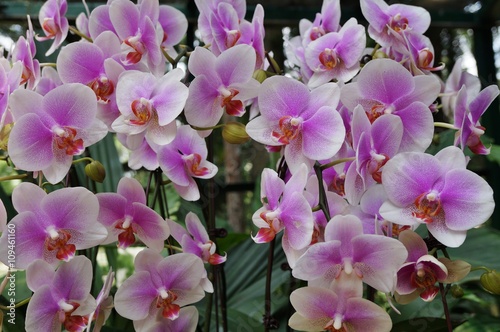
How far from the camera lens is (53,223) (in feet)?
1.17

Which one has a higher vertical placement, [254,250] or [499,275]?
[499,275]

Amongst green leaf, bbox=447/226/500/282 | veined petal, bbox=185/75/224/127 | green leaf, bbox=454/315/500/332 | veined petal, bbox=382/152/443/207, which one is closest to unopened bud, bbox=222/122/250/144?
veined petal, bbox=185/75/224/127

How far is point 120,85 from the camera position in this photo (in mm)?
371

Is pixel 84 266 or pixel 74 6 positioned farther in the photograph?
pixel 74 6

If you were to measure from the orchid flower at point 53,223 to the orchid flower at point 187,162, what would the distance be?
8 centimetres

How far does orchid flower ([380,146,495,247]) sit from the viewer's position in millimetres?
329

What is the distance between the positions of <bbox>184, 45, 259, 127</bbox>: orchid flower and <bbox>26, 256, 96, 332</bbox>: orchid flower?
0.13 m

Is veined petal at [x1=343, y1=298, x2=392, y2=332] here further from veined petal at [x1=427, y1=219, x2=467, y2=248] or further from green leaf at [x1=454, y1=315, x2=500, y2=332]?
green leaf at [x1=454, y1=315, x2=500, y2=332]

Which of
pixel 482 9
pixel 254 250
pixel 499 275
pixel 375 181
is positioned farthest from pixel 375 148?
pixel 482 9

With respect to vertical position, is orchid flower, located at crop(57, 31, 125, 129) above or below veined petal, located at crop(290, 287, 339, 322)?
above

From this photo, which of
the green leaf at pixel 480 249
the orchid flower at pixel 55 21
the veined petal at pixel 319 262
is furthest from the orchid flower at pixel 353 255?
the green leaf at pixel 480 249

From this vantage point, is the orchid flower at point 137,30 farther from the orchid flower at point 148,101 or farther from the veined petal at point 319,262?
the veined petal at point 319,262

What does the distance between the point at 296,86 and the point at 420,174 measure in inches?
4.0

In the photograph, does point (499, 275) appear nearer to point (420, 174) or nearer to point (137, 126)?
point (420, 174)
